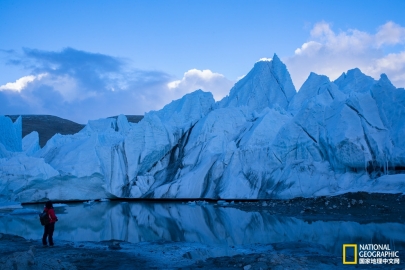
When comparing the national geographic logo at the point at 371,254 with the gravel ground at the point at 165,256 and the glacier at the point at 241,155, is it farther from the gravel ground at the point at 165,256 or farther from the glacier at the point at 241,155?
the glacier at the point at 241,155

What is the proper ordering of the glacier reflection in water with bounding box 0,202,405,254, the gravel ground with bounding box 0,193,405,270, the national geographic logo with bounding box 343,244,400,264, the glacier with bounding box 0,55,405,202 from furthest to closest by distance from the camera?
the glacier with bounding box 0,55,405,202
the glacier reflection in water with bounding box 0,202,405,254
the national geographic logo with bounding box 343,244,400,264
the gravel ground with bounding box 0,193,405,270

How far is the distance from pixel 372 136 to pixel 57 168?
48.6 feet

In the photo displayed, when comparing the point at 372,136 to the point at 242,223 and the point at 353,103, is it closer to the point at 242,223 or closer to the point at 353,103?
the point at 353,103

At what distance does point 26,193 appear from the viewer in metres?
19.2

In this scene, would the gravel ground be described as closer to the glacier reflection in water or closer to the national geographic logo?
the national geographic logo

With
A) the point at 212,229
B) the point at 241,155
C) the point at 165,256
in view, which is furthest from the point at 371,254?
the point at 241,155

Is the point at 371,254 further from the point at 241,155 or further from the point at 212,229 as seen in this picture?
the point at 241,155

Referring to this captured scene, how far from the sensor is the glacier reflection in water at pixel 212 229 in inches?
323

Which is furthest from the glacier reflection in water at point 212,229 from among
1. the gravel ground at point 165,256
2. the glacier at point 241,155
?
the glacier at point 241,155

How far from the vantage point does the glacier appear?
50.2 feet

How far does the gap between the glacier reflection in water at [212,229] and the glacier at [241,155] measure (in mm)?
4288

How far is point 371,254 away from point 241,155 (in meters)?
12.7

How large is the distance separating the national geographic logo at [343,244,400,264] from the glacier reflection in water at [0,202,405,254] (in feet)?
0.98

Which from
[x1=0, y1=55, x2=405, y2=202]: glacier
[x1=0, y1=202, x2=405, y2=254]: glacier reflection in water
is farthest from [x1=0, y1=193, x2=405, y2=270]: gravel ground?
[x1=0, y1=55, x2=405, y2=202]: glacier
